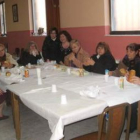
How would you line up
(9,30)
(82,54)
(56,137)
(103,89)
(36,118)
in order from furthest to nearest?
1. (9,30)
2. (82,54)
3. (36,118)
4. (103,89)
5. (56,137)

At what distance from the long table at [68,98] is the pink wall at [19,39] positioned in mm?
3913

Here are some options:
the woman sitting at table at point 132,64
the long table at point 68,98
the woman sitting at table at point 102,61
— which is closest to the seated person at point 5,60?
the long table at point 68,98

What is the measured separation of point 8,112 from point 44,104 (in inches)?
75.9

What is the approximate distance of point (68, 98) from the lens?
2.10 m

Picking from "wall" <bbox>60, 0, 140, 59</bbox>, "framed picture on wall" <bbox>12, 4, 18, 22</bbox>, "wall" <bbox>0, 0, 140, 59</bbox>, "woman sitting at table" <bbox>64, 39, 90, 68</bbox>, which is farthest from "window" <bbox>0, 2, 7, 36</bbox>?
"woman sitting at table" <bbox>64, 39, 90, 68</bbox>

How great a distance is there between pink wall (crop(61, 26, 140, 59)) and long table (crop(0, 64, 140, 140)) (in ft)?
4.81

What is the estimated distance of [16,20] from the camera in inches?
310

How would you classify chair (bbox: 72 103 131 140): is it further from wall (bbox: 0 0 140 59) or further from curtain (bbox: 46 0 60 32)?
curtain (bbox: 46 0 60 32)

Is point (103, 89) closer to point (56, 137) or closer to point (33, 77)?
point (56, 137)

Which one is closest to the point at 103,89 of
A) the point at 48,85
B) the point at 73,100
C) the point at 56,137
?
the point at 73,100

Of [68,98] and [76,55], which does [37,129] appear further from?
[76,55]

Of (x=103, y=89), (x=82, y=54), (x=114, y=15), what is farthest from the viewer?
(x=114, y=15)

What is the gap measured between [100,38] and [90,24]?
15.9 inches

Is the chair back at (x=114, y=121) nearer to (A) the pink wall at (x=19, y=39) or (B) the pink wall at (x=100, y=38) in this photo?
(B) the pink wall at (x=100, y=38)
